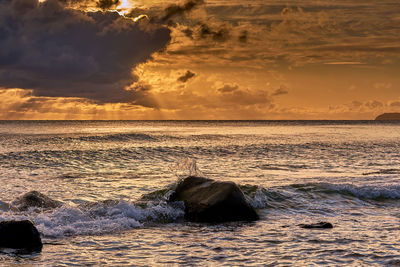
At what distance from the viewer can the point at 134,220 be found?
14.7 meters

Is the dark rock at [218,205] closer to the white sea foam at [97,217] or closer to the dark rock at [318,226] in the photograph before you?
the white sea foam at [97,217]

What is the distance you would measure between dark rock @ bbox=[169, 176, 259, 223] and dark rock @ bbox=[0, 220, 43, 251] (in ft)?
19.0

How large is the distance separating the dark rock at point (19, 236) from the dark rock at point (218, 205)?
5783mm

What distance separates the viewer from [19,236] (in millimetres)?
11242

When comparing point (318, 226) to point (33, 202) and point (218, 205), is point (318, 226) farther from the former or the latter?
point (33, 202)

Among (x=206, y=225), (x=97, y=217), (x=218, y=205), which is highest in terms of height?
(x=218, y=205)

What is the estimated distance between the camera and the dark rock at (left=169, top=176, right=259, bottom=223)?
15.1m

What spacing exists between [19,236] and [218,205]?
6716 millimetres

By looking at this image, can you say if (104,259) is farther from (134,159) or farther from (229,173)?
(134,159)

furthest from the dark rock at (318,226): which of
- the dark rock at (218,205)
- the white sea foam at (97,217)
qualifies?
the white sea foam at (97,217)

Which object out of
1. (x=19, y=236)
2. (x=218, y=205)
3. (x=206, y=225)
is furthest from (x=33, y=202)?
(x=218, y=205)

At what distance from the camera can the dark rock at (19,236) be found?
11156 millimetres

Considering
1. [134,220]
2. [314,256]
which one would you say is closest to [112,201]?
[134,220]

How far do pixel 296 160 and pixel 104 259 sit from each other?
28582 mm
